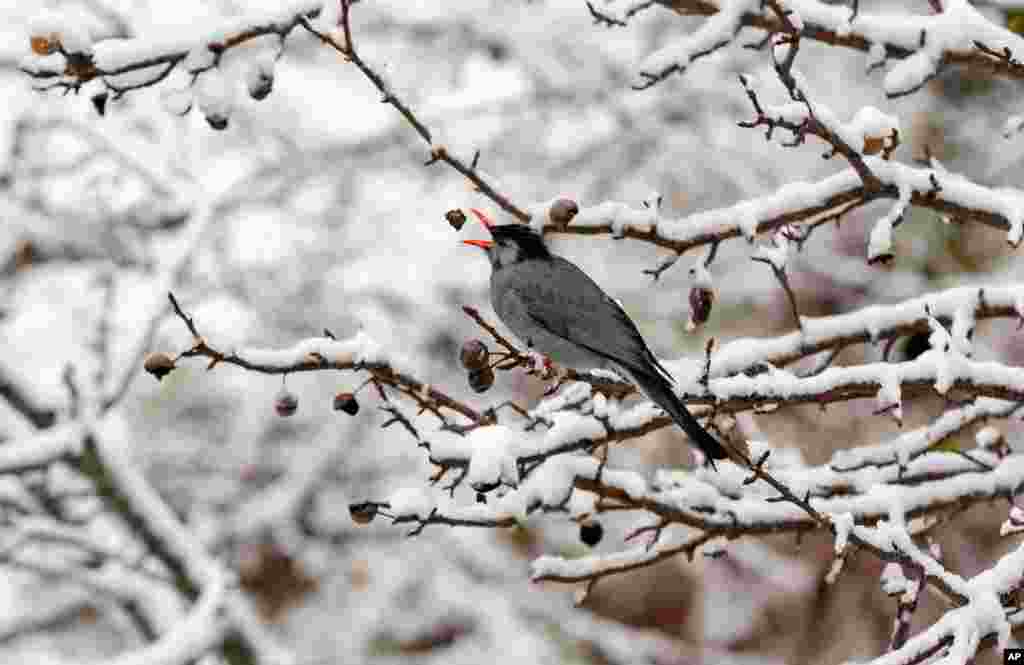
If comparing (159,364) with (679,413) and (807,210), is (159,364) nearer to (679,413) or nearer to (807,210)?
(679,413)

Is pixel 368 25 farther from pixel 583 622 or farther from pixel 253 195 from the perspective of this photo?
pixel 583 622

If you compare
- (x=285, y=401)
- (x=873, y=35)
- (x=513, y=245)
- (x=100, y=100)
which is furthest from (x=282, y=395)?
(x=873, y=35)

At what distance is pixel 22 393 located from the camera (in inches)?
205

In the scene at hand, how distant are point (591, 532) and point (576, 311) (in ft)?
2.33

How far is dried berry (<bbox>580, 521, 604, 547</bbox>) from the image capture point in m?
2.69

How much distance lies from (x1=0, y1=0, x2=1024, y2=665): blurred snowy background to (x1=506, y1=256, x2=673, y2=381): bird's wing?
11.6ft

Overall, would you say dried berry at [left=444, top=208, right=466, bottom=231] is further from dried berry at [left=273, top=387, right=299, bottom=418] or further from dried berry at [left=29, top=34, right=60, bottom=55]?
dried berry at [left=29, top=34, right=60, bottom=55]

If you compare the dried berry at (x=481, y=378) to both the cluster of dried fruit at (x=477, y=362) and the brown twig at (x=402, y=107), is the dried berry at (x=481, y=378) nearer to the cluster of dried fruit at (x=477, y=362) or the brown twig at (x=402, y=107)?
the cluster of dried fruit at (x=477, y=362)

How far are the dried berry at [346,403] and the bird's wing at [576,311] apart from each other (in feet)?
2.22

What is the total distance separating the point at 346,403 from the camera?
93.9 inches

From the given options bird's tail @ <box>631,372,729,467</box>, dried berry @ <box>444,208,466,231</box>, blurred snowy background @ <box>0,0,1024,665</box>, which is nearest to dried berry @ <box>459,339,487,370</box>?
dried berry @ <box>444,208,466,231</box>

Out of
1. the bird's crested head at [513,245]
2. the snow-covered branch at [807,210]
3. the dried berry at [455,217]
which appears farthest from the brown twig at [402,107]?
the bird's crested head at [513,245]

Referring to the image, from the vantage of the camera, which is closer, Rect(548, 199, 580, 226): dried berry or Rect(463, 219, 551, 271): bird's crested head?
Rect(548, 199, 580, 226): dried berry

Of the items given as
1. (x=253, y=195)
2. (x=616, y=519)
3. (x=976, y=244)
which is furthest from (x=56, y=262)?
(x=976, y=244)
